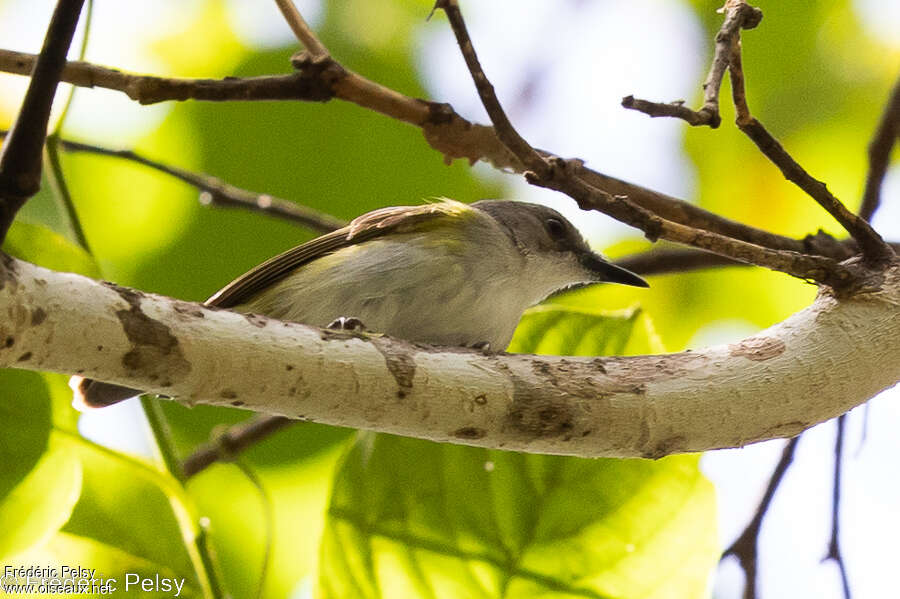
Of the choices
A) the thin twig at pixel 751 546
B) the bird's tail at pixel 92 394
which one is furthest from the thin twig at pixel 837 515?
the bird's tail at pixel 92 394

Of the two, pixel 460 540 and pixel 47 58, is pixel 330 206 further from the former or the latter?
pixel 47 58

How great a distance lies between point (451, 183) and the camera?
402 cm

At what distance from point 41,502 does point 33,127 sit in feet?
4.21

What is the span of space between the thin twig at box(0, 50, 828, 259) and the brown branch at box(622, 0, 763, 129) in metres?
0.32

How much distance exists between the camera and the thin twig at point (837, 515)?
9.66ft

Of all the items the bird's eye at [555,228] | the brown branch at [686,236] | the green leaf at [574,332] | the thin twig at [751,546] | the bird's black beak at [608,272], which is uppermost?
the bird's eye at [555,228]

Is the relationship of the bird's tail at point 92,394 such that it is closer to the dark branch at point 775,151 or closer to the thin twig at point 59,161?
the thin twig at point 59,161

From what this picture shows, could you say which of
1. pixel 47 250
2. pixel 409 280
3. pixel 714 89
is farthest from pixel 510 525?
pixel 47 250

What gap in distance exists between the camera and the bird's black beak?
3559 mm

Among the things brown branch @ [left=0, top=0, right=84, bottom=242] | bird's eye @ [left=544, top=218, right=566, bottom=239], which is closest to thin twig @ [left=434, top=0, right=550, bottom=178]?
brown branch @ [left=0, top=0, right=84, bottom=242]

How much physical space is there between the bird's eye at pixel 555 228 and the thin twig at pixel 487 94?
1.76 meters

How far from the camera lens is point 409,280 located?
3125 millimetres

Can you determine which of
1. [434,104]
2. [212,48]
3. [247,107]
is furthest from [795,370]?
[212,48]

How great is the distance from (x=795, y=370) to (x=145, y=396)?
161 centimetres
